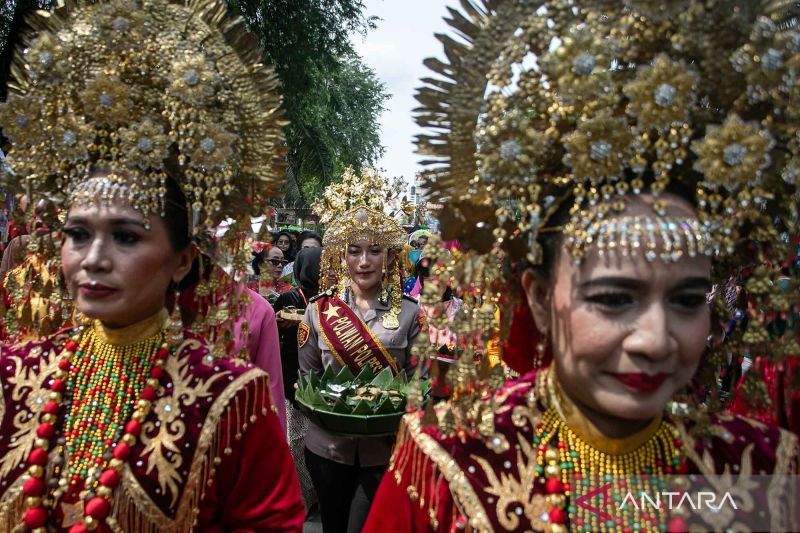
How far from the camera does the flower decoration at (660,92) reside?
159 cm

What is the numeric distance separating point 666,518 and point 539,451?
1.21 feet

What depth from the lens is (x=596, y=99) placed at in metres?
1.64

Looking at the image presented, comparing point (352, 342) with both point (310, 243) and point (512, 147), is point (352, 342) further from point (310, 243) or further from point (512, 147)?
point (310, 243)

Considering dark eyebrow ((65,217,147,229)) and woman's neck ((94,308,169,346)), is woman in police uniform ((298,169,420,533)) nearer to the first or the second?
woman's neck ((94,308,169,346))

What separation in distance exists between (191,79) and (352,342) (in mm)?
2615

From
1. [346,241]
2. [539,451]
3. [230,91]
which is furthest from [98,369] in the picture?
[346,241]

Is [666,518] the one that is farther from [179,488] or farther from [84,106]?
[84,106]

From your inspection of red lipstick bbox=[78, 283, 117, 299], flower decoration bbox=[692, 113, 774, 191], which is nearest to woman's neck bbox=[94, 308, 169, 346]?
red lipstick bbox=[78, 283, 117, 299]

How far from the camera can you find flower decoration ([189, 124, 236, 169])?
84.2 inches

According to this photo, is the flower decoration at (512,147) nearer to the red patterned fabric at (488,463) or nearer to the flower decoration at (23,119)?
the red patterned fabric at (488,463)

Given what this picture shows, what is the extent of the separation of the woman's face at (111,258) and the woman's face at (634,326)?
4.38ft

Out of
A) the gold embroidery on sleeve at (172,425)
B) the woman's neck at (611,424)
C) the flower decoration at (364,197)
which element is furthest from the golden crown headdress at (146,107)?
the flower decoration at (364,197)

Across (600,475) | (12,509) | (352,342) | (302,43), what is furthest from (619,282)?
(302,43)

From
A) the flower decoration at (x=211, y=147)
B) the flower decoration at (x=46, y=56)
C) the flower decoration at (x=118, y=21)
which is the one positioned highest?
the flower decoration at (x=118, y=21)
